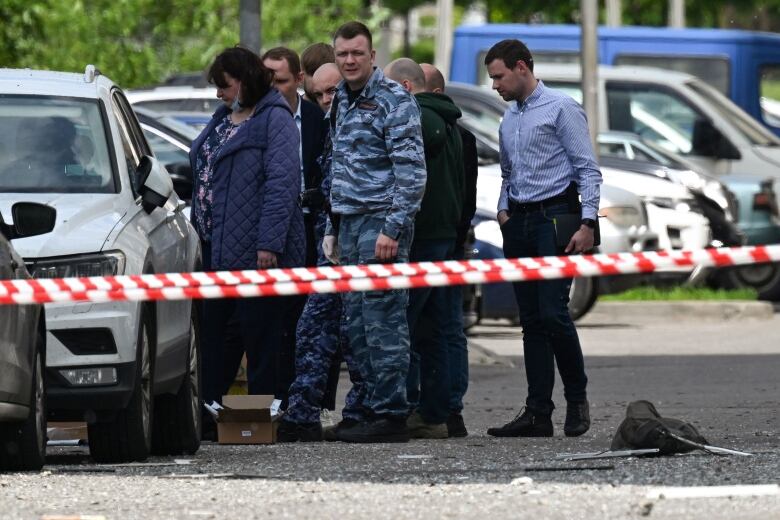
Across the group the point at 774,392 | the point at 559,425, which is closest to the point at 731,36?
the point at 774,392

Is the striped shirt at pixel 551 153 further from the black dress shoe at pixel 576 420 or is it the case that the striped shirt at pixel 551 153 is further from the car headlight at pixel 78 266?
the car headlight at pixel 78 266

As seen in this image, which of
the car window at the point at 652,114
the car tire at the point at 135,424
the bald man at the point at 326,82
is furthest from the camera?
the car window at the point at 652,114

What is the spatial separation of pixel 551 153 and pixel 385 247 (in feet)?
3.68

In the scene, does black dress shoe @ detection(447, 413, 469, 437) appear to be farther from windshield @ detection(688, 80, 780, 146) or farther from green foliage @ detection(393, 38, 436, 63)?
green foliage @ detection(393, 38, 436, 63)

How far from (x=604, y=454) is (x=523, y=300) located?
1.88 m

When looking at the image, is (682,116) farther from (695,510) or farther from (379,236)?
(695,510)

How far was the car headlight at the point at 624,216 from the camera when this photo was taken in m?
17.6

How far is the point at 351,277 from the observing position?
823 cm

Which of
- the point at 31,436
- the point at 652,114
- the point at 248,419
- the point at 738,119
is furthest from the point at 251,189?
the point at 652,114

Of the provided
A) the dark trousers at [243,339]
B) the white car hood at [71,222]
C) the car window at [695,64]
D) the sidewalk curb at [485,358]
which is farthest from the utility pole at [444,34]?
the white car hood at [71,222]

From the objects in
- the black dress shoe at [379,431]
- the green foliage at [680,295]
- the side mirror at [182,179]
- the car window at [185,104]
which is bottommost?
the green foliage at [680,295]

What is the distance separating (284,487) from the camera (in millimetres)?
7020

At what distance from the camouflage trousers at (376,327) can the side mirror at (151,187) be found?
83cm

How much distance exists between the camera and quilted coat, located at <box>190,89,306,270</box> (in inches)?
381
